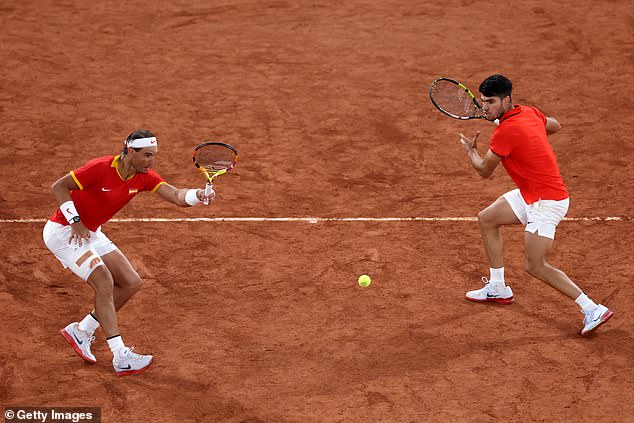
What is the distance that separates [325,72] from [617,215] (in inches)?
247

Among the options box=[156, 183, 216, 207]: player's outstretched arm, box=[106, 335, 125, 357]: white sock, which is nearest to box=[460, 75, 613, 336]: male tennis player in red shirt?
box=[156, 183, 216, 207]: player's outstretched arm

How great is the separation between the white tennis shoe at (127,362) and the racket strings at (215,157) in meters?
1.92

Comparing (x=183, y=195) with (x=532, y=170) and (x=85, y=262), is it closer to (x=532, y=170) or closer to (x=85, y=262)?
(x=85, y=262)

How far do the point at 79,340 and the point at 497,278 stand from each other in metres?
4.28

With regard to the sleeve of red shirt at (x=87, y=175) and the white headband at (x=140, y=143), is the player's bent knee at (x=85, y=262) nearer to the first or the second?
the sleeve of red shirt at (x=87, y=175)

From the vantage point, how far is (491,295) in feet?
33.2

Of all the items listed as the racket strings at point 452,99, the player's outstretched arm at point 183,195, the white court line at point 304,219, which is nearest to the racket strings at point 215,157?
the player's outstretched arm at point 183,195

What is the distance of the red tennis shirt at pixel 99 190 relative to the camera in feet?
28.8

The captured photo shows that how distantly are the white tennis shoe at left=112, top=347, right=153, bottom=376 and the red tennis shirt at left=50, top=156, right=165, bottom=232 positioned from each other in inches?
47.5

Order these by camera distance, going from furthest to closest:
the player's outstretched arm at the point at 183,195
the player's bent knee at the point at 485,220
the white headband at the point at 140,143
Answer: the player's bent knee at the point at 485,220 < the player's outstretched arm at the point at 183,195 < the white headband at the point at 140,143

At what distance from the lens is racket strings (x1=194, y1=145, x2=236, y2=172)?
30.6 feet

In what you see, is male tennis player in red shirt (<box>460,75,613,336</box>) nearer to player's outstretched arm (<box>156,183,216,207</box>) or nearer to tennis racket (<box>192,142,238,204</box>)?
tennis racket (<box>192,142,238,204</box>)

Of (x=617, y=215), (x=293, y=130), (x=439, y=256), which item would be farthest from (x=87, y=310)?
(x=617, y=215)

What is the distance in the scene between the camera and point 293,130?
1454cm
